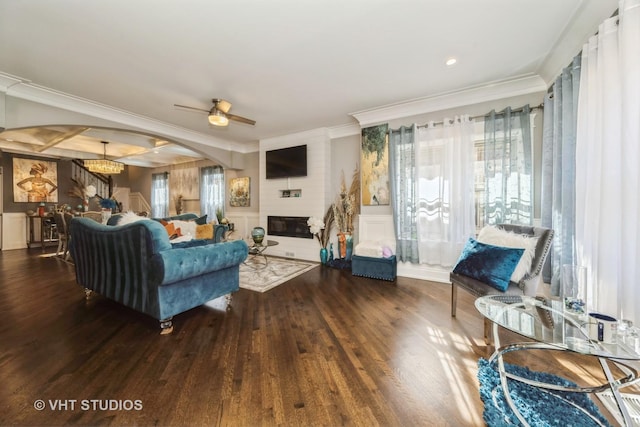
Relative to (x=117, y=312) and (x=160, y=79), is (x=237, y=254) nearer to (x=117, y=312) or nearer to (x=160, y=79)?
(x=117, y=312)

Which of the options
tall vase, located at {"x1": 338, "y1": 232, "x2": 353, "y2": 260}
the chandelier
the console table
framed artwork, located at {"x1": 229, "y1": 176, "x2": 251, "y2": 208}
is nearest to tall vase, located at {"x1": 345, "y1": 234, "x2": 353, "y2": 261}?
tall vase, located at {"x1": 338, "y1": 232, "x2": 353, "y2": 260}

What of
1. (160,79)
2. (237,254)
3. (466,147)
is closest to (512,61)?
(466,147)

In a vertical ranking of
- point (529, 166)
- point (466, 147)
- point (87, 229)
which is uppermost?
point (466, 147)

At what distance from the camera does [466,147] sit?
10.8 feet

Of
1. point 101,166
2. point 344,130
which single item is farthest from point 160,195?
point 344,130

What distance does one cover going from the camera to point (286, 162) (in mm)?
5133

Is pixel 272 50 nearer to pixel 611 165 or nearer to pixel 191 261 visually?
pixel 191 261

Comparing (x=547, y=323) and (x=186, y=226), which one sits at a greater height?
(x=186, y=226)

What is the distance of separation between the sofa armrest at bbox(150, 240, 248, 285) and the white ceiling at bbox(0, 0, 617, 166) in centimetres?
197

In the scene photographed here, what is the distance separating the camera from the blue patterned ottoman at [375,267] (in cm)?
364

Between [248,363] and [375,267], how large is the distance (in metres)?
2.45

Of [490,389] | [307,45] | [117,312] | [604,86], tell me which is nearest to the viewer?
[490,389]

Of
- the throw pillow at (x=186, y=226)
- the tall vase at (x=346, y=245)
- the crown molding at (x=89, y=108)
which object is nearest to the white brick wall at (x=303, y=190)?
the tall vase at (x=346, y=245)

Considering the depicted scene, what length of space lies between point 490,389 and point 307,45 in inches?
121
